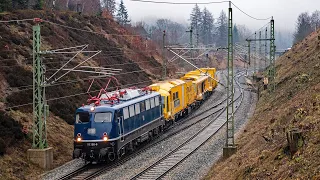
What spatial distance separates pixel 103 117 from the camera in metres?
23.1

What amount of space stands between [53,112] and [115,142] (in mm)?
10148

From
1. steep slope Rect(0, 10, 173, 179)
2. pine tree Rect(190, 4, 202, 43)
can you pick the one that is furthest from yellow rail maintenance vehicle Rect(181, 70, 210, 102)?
pine tree Rect(190, 4, 202, 43)

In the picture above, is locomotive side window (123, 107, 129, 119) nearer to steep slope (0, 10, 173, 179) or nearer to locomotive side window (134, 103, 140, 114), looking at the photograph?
locomotive side window (134, 103, 140, 114)

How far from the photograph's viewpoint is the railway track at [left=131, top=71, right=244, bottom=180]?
21.3 metres

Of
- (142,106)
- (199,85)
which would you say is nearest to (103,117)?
(142,106)

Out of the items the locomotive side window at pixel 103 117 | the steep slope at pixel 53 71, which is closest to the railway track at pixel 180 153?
the locomotive side window at pixel 103 117

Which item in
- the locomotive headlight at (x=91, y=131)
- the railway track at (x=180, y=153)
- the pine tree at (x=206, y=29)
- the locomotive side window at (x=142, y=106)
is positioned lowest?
the railway track at (x=180, y=153)

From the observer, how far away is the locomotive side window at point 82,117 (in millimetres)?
23172

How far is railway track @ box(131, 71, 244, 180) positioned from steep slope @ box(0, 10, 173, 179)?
19.4ft

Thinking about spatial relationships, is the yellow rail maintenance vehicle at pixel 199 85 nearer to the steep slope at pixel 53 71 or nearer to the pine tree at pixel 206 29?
the steep slope at pixel 53 71

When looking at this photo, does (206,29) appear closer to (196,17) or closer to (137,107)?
(196,17)

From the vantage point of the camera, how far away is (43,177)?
2138cm

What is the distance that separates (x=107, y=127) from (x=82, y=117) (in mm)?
1547

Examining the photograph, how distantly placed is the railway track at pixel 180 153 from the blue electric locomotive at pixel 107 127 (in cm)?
247
